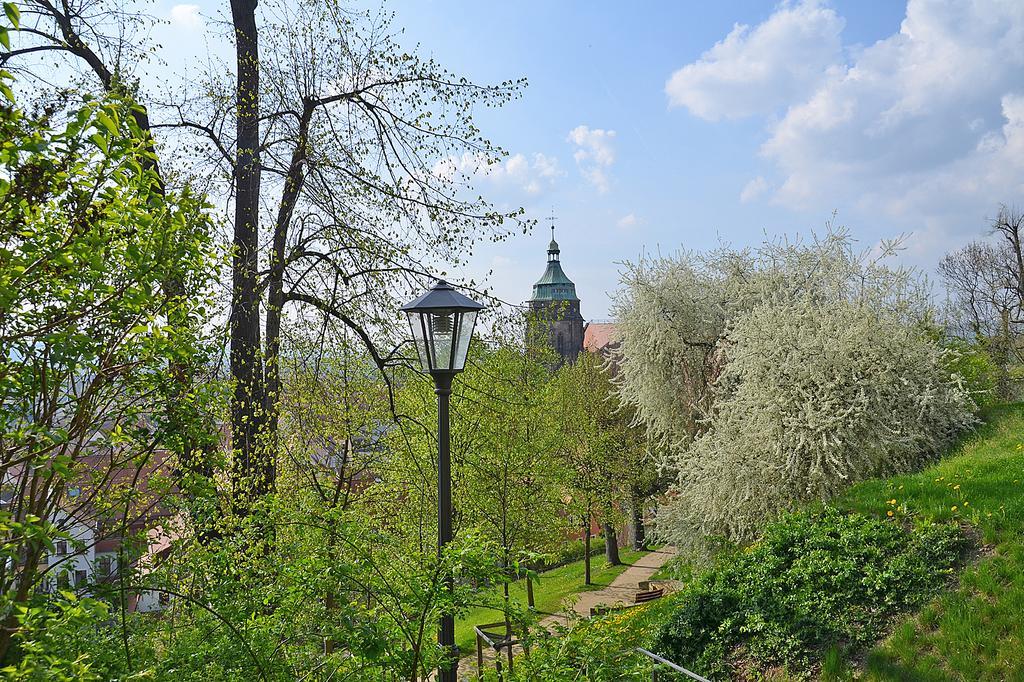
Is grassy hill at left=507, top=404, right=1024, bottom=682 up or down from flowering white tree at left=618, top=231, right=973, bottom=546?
down

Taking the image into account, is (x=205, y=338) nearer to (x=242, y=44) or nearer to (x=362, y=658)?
(x=362, y=658)

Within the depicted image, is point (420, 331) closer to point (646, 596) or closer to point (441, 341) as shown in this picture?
point (441, 341)

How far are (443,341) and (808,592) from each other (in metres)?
5.19

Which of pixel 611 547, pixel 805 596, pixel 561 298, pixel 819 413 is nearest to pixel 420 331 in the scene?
pixel 805 596

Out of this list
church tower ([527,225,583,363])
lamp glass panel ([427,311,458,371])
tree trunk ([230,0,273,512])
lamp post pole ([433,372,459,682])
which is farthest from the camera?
church tower ([527,225,583,363])

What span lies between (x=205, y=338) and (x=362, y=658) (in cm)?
186

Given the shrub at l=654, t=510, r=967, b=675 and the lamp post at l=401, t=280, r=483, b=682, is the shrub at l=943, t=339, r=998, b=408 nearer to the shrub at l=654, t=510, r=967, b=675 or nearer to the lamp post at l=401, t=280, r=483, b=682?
the shrub at l=654, t=510, r=967, b=675

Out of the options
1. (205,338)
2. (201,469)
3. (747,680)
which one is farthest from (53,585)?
(747,680)

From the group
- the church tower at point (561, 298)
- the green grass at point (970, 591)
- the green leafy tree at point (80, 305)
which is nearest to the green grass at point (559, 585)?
the green grass at point (970, 591)

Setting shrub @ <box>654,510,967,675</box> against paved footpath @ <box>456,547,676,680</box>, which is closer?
shrub @ <box>654,510,967,675</box>

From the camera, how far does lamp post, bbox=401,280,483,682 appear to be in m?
5.07

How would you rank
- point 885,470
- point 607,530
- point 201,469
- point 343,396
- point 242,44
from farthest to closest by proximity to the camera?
point 607,530
point 885,470
point 343,396
point 242,44
point 201,469

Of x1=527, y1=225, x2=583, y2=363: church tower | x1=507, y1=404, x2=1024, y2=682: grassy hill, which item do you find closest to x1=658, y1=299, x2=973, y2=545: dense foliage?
x1=507, y1=404, x2=1024, y2=682: grassy hill

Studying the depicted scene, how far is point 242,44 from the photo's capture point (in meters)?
8.52
